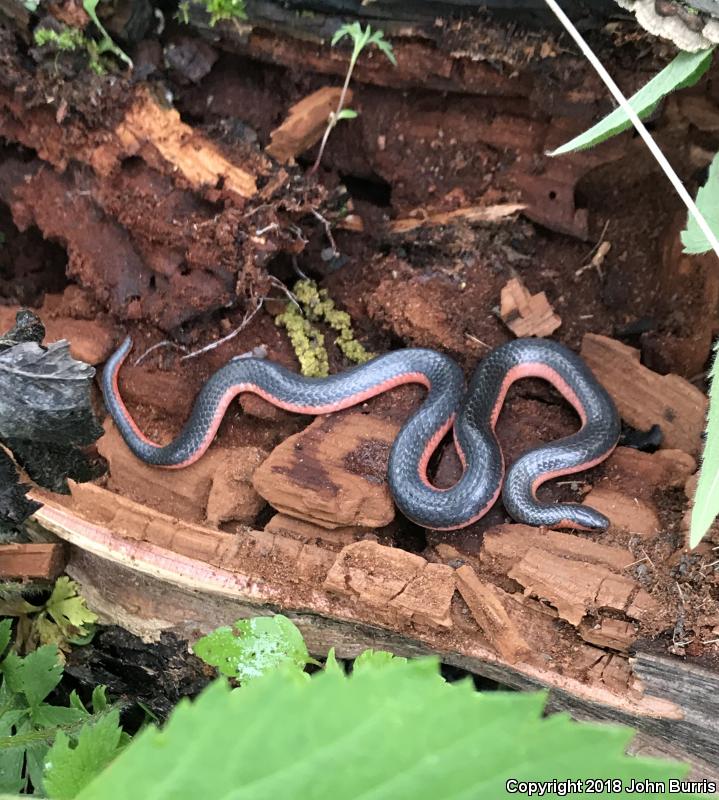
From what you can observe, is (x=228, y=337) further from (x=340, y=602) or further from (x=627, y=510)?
(x=627, y=510)

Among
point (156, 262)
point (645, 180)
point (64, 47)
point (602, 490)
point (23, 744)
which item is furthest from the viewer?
point (645, 180)

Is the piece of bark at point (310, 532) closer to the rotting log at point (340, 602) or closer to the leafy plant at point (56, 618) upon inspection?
the rotting log at point (340, 602)

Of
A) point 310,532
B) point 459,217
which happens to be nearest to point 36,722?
point 310,532

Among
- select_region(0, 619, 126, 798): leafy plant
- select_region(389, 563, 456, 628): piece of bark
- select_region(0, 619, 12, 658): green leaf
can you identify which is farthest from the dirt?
select_region(0, 619, 126, 798): leafy plant

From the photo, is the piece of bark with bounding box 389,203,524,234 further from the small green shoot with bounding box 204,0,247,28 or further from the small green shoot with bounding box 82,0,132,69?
the small green shoot with bounding box 82,0,132,69

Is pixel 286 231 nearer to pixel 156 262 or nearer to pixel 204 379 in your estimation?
pixel 156 262

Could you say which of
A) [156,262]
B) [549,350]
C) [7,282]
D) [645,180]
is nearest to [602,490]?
[549,350]

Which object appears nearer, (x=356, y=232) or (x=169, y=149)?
(x=169, y=149)
